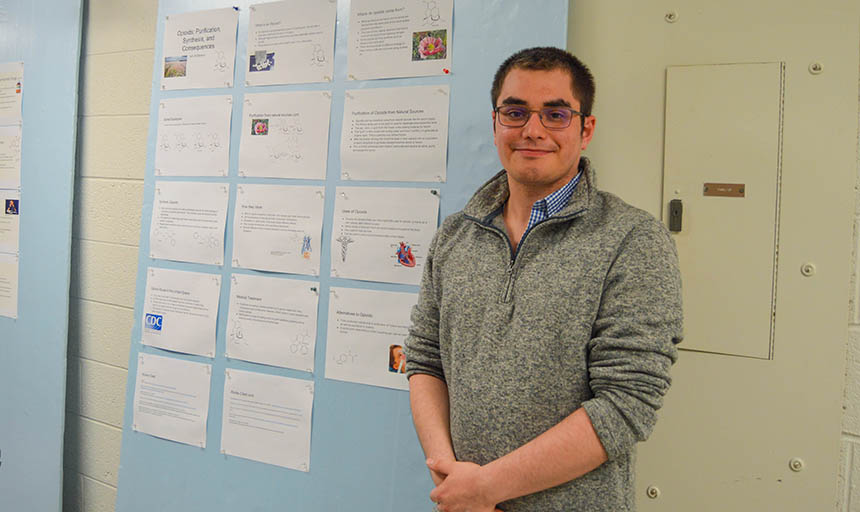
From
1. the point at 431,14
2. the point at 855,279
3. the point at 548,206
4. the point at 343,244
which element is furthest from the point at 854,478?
the point at 431,14

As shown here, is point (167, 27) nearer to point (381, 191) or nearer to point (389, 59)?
point (389, 59)

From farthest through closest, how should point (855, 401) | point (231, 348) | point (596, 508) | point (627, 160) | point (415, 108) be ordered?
point (231, 348) → point (415, 108) → point (627, 160) → point (855, 401) → point (596, 508)

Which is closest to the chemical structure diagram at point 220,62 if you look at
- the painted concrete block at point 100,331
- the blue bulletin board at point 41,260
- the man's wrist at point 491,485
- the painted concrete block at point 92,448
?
the blue bulletin board at point 41,260

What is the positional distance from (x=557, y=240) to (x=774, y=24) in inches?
30.5

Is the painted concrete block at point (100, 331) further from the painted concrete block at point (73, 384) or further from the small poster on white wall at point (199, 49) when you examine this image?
the small poster on white wall at point (199, 49)

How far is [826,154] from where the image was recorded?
1.16 meters

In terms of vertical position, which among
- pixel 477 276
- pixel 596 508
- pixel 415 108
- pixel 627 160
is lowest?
pixel 596 508

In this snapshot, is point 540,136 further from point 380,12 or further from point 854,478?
point 854,478

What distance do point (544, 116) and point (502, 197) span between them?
185mm

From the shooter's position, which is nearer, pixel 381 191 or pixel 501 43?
pixel 501 43

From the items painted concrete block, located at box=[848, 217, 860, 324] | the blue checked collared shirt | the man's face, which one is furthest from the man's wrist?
painted concrete block, located at box=[848, 217, 860, 324]

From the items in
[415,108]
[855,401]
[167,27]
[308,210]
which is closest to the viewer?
[855,401]

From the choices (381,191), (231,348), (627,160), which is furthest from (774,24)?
(231,348)

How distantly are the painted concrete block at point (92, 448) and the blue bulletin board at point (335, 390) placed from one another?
0.67ft
